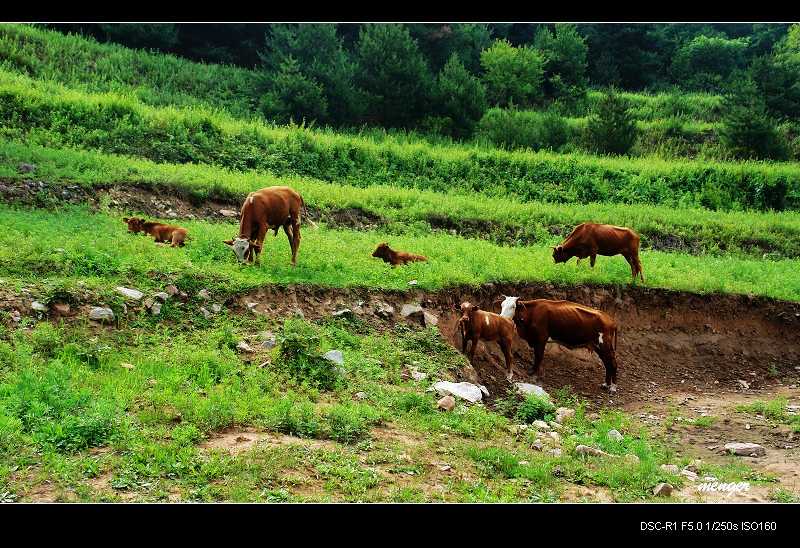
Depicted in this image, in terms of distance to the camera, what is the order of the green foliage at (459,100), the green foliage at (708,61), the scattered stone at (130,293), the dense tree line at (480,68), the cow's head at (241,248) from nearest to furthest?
the scattered stone at (130,293), the cow's head at (241,248), the dense tree line at (480,68), the green foliage at (459,100), the green foliage at (708,61)

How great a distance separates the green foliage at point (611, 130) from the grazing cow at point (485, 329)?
18548 millimetres

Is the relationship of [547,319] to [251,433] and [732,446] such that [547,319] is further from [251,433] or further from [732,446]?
[251,433]

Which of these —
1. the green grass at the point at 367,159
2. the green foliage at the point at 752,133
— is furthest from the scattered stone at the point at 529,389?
the green foliage at the point at 752,133

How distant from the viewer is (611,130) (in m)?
29.6

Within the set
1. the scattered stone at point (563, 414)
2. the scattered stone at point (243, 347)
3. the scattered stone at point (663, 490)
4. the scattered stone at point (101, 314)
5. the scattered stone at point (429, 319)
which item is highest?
the scattered stone at point (663, 490)

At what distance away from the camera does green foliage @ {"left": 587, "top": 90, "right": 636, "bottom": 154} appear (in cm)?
2941

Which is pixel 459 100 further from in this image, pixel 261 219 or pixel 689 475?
pixel 689 475

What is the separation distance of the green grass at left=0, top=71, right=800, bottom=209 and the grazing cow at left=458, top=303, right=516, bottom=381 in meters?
12.1

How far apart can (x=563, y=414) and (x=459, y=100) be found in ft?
75.4

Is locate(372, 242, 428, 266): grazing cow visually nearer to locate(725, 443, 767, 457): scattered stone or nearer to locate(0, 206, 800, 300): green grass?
locate(0, 206, 800, 300): green grass

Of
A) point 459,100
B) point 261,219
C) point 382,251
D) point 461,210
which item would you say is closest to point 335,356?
point 261,219

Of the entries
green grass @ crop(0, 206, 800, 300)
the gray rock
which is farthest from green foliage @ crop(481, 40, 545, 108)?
the gray rock

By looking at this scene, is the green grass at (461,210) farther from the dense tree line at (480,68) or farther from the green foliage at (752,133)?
the dense tree line at (480,68)

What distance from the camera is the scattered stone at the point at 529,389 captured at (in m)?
11.7
